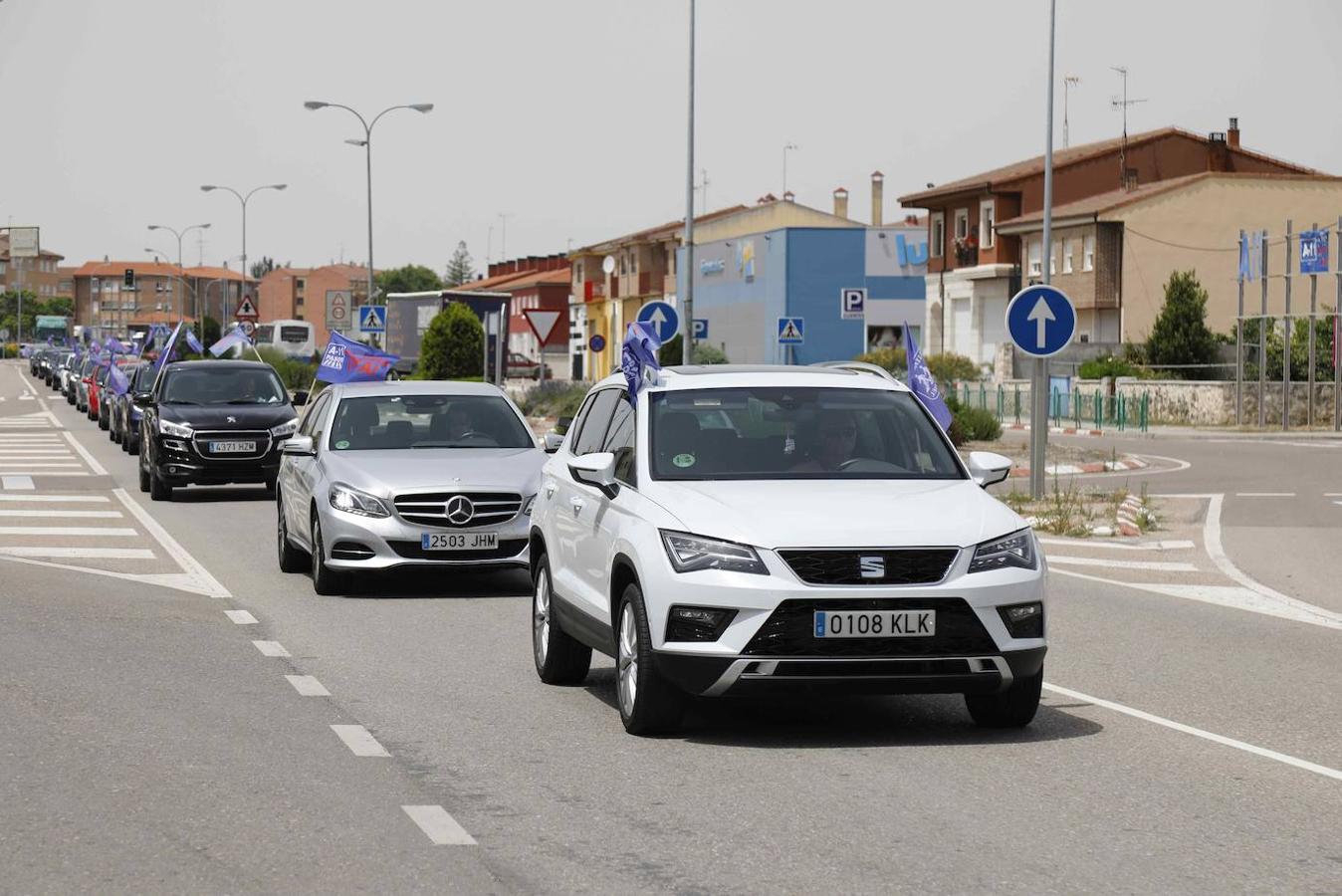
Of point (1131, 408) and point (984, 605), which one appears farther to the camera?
point (1131, 408)

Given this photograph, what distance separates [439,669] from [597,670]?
839 mm

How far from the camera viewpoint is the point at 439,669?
426 inches

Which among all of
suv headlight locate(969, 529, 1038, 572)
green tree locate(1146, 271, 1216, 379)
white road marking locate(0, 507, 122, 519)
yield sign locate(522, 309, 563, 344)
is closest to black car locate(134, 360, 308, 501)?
white road marking locate(0, 507, 122, 519)

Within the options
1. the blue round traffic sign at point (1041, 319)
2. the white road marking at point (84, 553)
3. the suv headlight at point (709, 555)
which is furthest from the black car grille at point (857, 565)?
the blue round traffic sign at point (1041, 319)

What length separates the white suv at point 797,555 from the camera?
26.2ft

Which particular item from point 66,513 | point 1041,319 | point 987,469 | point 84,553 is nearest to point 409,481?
point 84,553

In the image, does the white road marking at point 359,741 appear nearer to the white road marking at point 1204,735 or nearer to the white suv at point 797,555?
the white suv at point 797,555

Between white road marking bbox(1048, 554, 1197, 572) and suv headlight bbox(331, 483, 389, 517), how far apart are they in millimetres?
6576

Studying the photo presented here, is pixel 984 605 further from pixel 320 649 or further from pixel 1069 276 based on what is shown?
pixel 1069 276

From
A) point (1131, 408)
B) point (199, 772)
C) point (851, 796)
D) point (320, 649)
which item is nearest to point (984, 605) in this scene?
point (851, 796)

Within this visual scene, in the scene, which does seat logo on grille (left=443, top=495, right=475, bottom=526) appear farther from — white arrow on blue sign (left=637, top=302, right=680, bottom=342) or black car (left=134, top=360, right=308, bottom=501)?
white arrow on blue sign (left=637, top=302, right=680, bottom=342)

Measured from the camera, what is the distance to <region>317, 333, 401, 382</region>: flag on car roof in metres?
31.9

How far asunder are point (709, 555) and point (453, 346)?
53906 millimetres

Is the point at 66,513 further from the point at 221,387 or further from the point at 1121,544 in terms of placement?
the point at 1121,544
